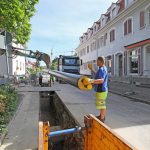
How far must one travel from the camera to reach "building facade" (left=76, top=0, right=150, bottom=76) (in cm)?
2554

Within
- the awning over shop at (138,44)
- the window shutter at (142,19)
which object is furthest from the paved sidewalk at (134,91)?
the window shutter at (142,19)

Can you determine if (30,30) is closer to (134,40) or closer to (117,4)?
(134,40)

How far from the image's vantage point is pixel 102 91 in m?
8.37

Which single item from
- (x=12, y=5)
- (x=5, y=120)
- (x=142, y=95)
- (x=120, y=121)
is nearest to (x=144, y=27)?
(x=142, y=95)

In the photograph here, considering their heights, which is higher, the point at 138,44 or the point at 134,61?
the point at 138,44

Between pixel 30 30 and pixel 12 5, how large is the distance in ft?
24.6

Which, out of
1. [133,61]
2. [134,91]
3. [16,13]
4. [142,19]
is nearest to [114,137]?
[134,91]

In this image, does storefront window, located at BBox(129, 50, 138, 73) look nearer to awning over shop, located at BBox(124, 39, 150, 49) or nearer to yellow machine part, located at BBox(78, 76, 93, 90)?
awning over shop, located at BBox(124, 39, 150, 49)

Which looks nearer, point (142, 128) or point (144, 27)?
point (142, 128)

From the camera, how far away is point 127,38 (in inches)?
1165

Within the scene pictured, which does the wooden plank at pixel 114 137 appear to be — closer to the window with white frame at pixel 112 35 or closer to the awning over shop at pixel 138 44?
the awning over shop at pixel 138 44

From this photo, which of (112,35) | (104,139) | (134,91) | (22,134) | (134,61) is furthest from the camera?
(112,35)

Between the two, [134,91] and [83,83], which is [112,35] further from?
[83,83]

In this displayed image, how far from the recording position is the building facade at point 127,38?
2554cm
